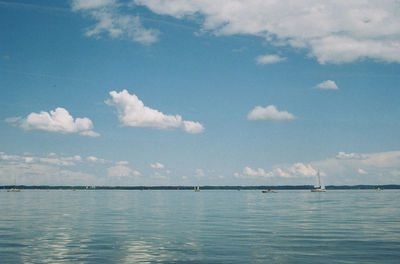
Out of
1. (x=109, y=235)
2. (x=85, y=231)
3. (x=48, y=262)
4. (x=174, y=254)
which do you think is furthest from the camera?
(x=85, y=231)

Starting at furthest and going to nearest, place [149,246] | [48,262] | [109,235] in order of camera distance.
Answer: [109,235], [149,246], [48,262]

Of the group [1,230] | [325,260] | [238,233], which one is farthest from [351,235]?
[1,230]

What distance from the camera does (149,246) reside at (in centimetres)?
4219

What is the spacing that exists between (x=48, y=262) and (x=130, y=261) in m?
6.64

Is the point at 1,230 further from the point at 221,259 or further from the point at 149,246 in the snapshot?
the point at 221,259

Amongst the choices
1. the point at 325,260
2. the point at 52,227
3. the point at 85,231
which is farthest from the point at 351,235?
the point at 52,227

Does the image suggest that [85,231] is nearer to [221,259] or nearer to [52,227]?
[52,227]

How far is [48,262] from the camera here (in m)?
33.5

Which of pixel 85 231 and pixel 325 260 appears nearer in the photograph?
pixel 325 260

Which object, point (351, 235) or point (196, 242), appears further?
point (351, 235)

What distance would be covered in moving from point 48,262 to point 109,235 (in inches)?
675

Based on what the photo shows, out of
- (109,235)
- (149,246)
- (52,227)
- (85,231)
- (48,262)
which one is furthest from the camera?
(52,227)

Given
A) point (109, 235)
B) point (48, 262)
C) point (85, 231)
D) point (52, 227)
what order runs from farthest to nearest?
point (52, 227) < point (85, 231) < point (109, 235) < point (48, 262)

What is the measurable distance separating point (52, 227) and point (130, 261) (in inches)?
1199
